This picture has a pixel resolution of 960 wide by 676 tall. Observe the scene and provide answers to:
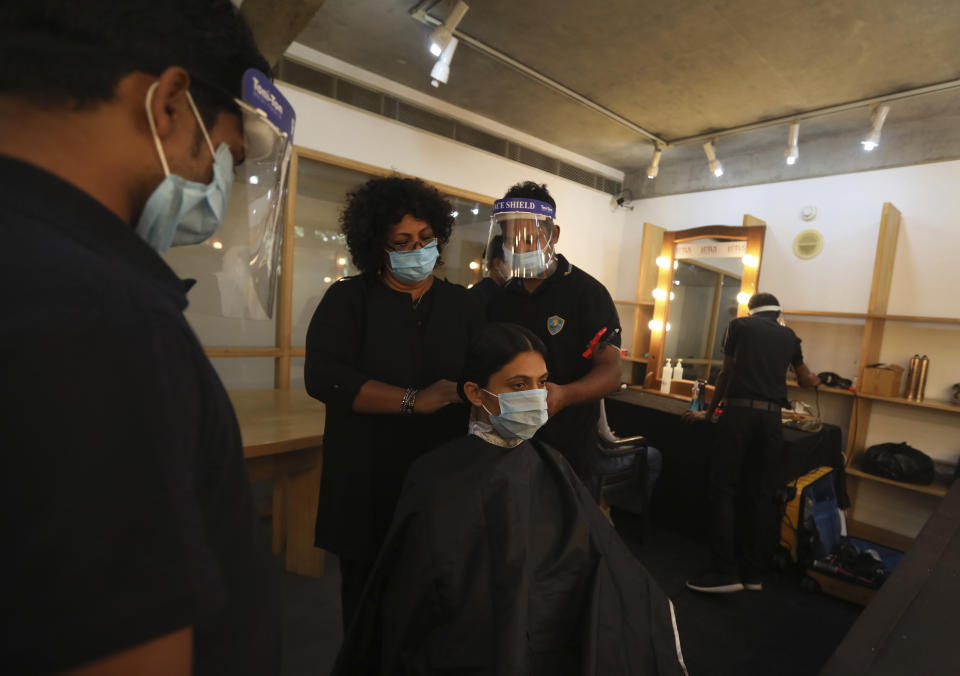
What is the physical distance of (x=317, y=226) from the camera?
141 inches

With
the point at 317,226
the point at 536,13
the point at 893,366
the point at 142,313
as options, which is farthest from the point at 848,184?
the point at 142,313

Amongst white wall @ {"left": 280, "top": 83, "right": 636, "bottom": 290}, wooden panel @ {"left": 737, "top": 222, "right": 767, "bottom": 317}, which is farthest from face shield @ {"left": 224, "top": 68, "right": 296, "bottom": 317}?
wooden panel @ {"left": 737, "top": 222, "right": 767, "bottom": 317}

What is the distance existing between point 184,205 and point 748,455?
129 inches

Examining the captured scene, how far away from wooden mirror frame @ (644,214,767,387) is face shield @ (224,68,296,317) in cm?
424

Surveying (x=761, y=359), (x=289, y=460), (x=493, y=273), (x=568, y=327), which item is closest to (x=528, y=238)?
(x=493, y=273)

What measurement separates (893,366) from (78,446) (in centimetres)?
464

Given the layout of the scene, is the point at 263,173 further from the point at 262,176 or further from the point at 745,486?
the point at 745,486

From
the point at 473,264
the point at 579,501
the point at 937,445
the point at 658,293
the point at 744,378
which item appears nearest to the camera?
the point at 579,501

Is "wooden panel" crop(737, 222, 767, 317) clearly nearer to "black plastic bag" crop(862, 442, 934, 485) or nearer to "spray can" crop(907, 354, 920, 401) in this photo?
"spray can" crop(907, 354, 920, 401)

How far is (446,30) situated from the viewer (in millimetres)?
2557

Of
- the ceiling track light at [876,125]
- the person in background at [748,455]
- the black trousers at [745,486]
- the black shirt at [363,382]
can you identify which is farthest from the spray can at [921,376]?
the black shirt at [363,382]

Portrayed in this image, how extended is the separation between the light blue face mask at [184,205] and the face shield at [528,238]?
1.15 meters

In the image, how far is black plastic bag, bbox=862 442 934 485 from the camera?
10.6 ft

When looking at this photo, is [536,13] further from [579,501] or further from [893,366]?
[893,366]
